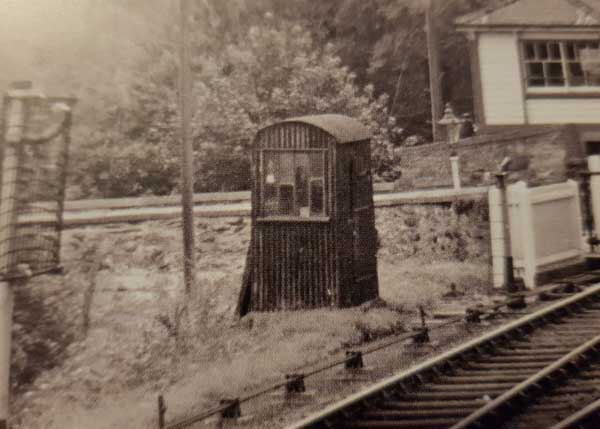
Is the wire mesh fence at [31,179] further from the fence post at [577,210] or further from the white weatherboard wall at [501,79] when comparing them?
the white weatherboard wall at [501,79]

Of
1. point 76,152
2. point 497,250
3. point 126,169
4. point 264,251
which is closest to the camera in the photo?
point 76,152

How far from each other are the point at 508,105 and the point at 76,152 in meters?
5.12

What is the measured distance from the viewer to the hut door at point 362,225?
4.93 m

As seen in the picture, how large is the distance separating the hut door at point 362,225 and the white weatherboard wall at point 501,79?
7.66 ft

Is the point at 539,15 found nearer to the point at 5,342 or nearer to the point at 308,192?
the point at 308,192

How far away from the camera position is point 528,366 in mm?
Answer: 3520

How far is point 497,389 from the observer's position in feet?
10.3

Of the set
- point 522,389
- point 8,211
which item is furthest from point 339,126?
point 8,211

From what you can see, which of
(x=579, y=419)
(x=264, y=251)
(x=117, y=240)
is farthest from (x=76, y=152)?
(x=579, y=419)

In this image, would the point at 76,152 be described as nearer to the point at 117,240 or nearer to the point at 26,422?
the point at 117,240

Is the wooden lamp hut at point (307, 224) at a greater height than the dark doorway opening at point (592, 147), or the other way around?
the dark doorway opening at point (592, 147)

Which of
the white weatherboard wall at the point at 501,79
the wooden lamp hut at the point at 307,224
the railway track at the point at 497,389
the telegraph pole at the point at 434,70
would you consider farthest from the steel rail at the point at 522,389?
the white weatherboard wall at the point at 501,79

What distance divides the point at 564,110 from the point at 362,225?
273cm

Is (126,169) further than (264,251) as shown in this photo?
No
